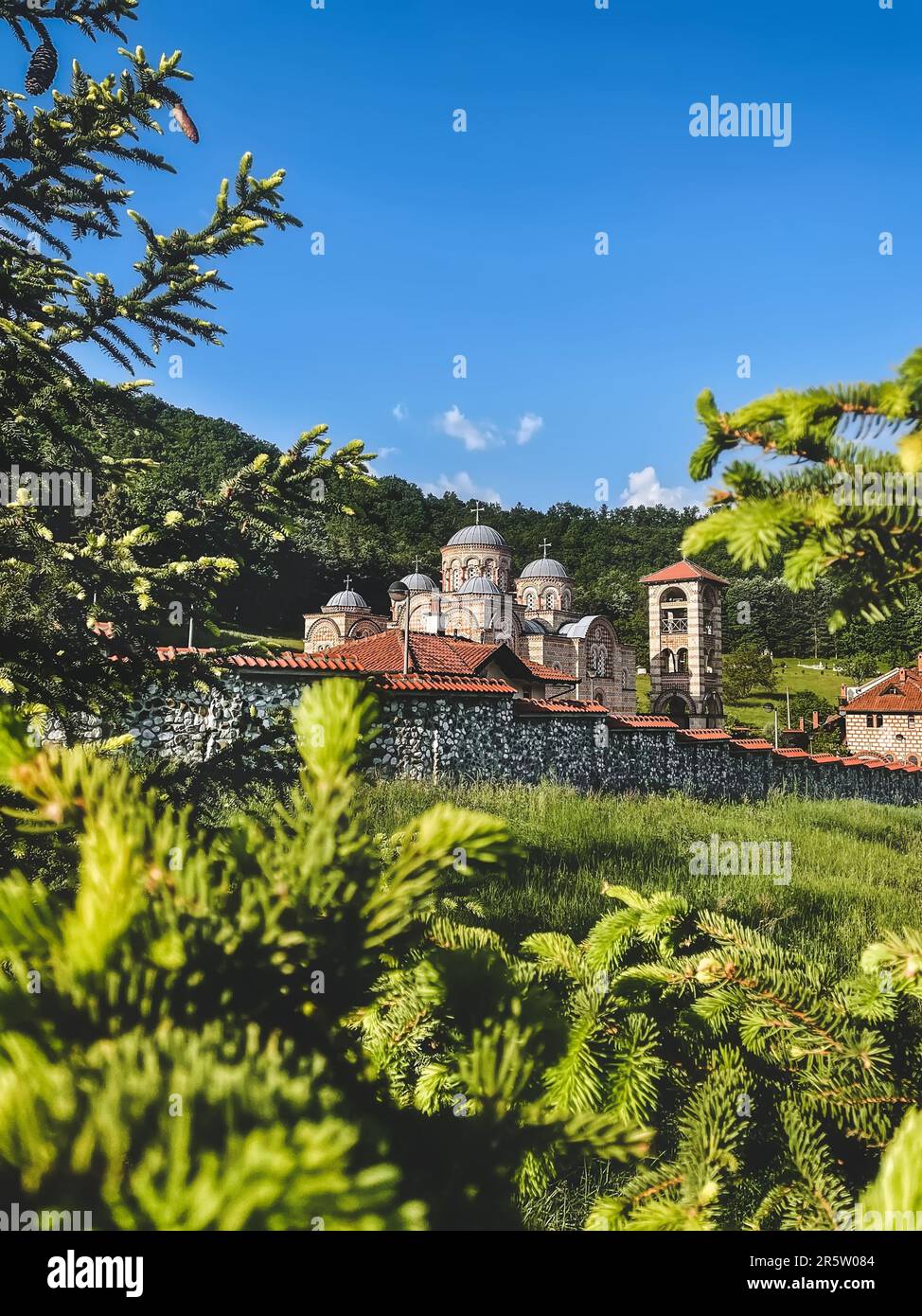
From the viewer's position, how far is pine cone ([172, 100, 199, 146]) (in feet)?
12.0

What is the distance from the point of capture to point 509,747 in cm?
1305

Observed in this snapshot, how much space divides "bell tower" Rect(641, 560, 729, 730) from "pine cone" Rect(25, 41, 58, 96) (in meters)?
30.0

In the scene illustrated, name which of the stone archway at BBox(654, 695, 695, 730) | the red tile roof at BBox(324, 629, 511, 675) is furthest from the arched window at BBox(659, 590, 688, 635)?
the red tile roof at BBox(324, 629, 511, 675)

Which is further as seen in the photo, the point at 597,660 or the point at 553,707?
the point at 597,660

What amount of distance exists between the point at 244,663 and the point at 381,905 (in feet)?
30.7

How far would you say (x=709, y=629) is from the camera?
32875 mm

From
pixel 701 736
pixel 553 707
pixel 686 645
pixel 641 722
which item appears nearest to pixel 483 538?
pixel 686 645

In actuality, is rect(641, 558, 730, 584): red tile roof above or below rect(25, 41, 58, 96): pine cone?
above

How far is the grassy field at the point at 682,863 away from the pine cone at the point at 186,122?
10.8ft

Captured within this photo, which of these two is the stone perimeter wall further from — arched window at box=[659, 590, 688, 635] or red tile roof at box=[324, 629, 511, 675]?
arched window at box=[659, 590, 688, 635]

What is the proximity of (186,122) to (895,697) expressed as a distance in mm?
33258

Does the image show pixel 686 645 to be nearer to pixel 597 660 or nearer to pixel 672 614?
pixel 672 614

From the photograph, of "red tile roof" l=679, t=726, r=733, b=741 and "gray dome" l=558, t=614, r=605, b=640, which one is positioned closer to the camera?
"red tile roof" l=679, t=726, r=733, b=741

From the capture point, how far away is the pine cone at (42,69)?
322 centimetres
